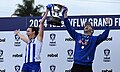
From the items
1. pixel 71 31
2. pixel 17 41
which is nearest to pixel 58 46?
pixel 17 41

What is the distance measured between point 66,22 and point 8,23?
2.48 metres

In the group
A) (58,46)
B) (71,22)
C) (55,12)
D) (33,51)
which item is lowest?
(58,46)

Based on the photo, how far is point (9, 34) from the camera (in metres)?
10.4

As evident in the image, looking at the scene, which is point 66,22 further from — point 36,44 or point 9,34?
point 9,34

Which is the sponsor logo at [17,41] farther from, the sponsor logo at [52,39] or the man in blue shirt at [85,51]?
the man in blue shirt at [85,51]

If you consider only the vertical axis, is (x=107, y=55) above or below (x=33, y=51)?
below

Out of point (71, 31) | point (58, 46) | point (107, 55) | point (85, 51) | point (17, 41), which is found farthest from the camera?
point (17, 41)

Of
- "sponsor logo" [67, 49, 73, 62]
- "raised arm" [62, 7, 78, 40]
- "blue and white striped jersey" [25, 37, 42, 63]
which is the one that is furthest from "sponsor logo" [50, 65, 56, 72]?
"blue and white striped jersey" [25, 37, 42, 63]

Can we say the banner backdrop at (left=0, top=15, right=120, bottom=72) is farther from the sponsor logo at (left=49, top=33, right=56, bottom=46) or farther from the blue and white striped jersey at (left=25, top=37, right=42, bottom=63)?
the blue and white striped jersey at (left=25, top=37, right=42, bottom=63)

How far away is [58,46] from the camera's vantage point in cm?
991

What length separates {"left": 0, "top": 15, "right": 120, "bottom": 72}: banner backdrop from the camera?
9477 mm

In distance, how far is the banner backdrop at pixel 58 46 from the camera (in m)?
9.48

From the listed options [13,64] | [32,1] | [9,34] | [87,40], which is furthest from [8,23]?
[32,1]

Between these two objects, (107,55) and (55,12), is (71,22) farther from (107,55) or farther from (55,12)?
(55,12)
